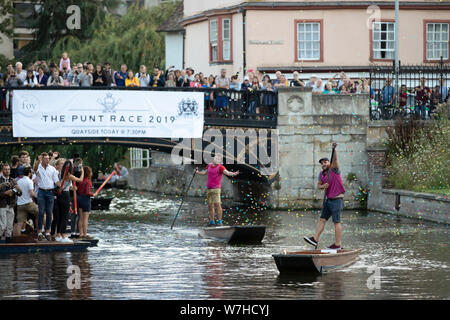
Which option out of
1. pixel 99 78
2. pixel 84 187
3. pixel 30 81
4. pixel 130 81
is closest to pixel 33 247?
pixel 84 187

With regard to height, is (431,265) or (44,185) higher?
(44,185)

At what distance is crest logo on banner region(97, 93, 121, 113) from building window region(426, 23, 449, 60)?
15125 mm

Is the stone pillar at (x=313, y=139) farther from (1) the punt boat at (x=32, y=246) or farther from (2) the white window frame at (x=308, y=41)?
(1) the punt boat at (x=32, y=246)

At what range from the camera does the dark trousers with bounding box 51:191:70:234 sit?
22.4 metres

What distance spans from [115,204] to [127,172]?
13.4 metres

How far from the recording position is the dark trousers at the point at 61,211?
73.4 ft

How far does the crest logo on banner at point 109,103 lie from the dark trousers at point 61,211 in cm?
999

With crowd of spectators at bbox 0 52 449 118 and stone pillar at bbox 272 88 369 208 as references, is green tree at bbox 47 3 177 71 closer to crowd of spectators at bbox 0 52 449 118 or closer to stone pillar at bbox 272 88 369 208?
crowd of spectators at bbox 0 52 449 118

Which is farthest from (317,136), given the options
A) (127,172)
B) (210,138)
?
(127,172)

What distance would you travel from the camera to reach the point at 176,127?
109 feet

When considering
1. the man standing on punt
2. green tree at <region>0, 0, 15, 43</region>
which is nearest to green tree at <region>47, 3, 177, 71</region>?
green tree at <region>0, 0, 15, 43</region>
